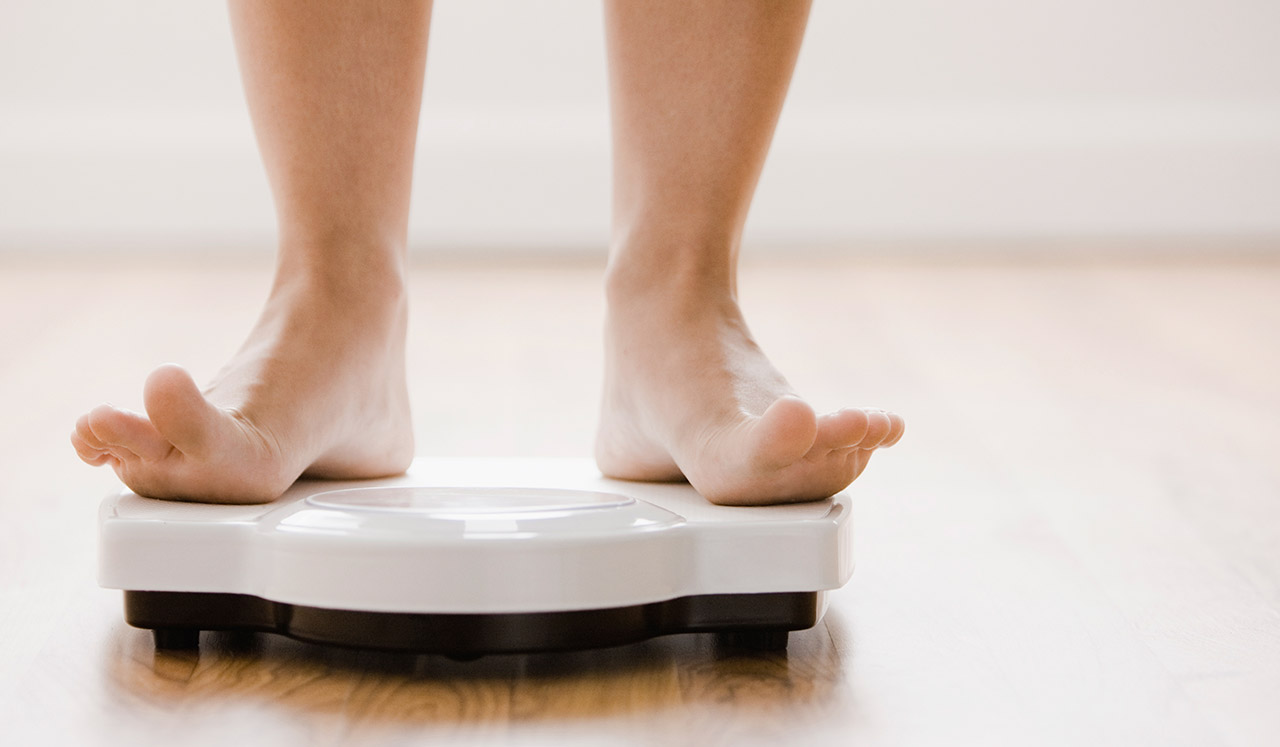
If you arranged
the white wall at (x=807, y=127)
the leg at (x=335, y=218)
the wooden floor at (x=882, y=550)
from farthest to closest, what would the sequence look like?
the white wall at (x=807, y=127)
the leg at (x=335, y=218)
the wooden floor at (x=882, y=550)

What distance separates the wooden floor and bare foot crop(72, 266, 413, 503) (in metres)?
0.09

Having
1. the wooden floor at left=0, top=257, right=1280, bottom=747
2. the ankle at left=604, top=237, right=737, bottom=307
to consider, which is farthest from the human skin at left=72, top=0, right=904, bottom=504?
the wooden floor at left=0, top=257, right=1280, bottom=747

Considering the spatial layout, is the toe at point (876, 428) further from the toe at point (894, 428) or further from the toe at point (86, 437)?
the toe at point (86, 437)

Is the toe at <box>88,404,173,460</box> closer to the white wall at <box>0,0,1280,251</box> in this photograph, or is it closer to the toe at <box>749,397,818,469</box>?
the toe at <box>749,397,818,469</box>

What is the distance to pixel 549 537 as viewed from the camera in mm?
628

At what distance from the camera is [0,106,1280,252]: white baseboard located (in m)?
2.78

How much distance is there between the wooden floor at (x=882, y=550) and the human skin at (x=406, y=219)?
5.9 inches

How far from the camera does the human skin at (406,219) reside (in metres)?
0.80

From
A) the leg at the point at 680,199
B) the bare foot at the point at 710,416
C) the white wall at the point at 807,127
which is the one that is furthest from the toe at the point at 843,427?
the white wall at the point at 807,127

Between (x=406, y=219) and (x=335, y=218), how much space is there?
0.23 feet

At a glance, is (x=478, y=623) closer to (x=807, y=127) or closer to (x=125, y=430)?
(x=125, y=430)

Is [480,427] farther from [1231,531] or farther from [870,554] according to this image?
[1231,531]

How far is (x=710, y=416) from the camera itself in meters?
0.77

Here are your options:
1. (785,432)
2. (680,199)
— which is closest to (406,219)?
(680,199)
